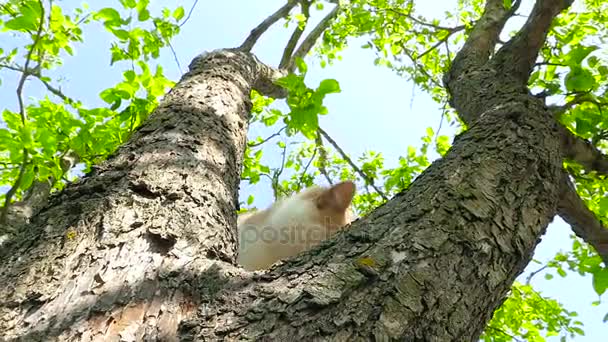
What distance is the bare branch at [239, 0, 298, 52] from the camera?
9.64ft

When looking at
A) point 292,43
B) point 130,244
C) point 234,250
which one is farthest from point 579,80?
point 292,43

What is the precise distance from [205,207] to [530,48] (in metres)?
1.52

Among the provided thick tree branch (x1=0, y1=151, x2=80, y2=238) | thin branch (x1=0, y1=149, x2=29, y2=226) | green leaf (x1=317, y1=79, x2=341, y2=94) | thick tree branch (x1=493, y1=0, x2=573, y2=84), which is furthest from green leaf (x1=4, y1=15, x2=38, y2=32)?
thick tree branch (x1=493, y1=0, x2=573, y2=84)

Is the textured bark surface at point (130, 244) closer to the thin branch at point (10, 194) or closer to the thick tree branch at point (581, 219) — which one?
the thin branch at point (10, 194)

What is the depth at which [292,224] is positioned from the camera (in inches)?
75.9

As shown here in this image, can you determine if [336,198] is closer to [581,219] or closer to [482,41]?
[581,219]

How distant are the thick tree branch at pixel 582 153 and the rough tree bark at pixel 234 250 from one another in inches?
11.4

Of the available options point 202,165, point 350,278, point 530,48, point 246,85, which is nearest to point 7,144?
point 246,85

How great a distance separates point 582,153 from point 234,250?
4.55 ft

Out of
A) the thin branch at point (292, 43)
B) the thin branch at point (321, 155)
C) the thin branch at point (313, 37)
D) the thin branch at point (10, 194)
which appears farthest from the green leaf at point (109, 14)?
the thin branch at point (321, 155)

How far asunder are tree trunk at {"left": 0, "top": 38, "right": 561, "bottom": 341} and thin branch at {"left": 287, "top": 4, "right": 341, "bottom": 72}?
8.62 ft

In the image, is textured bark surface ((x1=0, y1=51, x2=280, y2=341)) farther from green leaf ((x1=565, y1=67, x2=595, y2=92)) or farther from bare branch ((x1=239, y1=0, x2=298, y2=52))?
bare branch ((x1=239, y1=0, x2=298, y2=52))

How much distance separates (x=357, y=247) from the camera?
97 centimetres

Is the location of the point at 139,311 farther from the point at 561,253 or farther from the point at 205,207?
the point at 561,253
